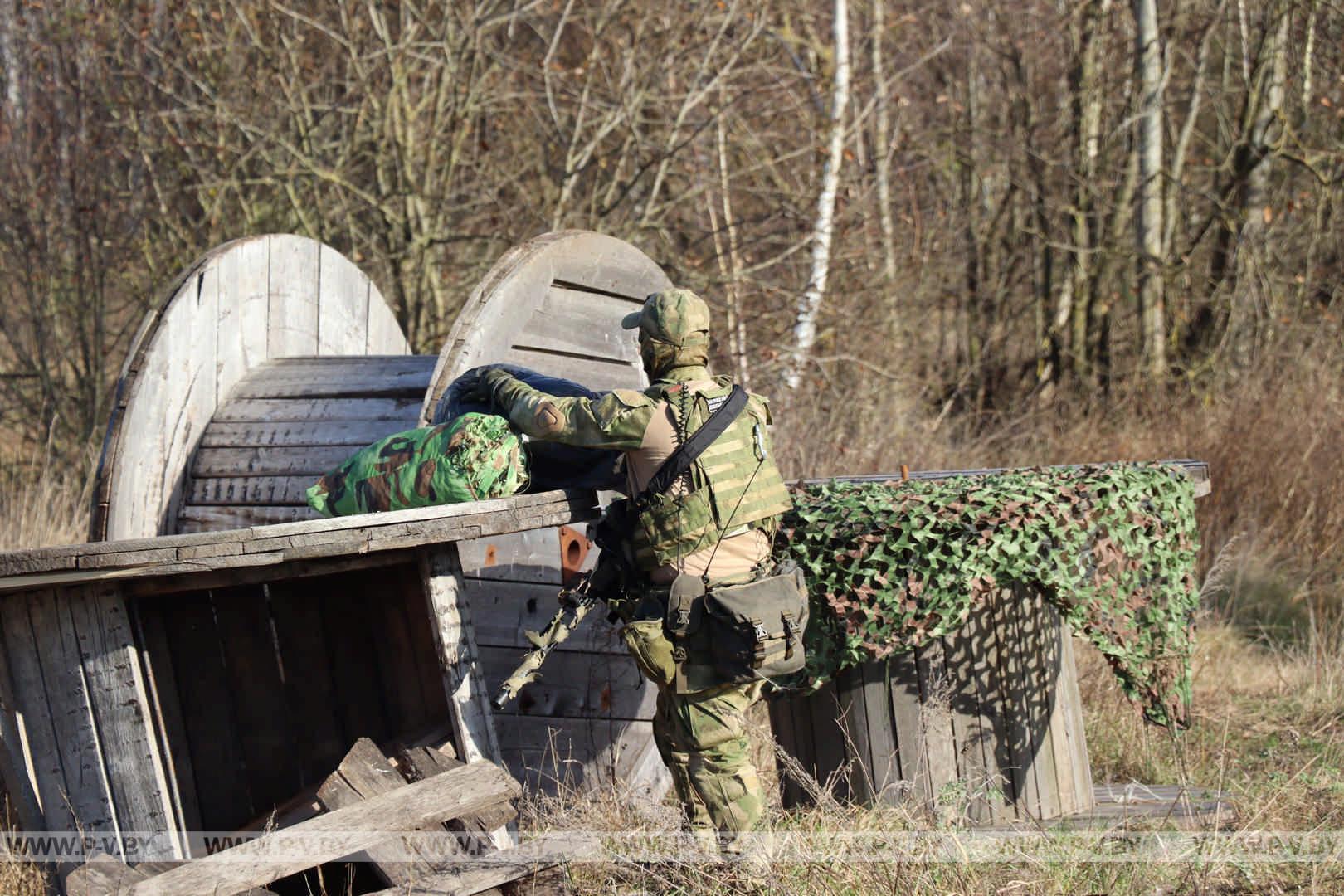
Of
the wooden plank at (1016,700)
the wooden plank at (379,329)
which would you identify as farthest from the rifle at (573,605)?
the wooden plank at (379,329)

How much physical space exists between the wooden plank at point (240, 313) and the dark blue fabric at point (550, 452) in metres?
1.31

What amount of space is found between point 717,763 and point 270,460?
6.63 feet

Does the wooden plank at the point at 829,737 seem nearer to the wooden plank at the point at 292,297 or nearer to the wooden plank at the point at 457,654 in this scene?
the wooden plank at the point at 457,654

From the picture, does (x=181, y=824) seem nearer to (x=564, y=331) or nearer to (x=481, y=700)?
(x=481, y=700)

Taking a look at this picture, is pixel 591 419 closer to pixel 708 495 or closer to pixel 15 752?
pixel 708 495

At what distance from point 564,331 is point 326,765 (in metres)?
1.72

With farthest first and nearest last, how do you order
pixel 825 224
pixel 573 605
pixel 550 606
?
pixel 825 224, pixel 550 606, pixel 573 605

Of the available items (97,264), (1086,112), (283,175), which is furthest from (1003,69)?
(97,264)

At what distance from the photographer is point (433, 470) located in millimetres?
3613

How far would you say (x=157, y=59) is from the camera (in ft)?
29.0

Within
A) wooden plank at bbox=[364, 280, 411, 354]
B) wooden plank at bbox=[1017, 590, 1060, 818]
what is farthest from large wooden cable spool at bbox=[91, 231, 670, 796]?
wooden plank at bbox=[1017, 590, 1060, 818]

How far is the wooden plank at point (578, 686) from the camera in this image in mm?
4305

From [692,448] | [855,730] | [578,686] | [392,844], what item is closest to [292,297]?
[578,686]

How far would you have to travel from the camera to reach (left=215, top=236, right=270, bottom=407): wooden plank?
478 cm
